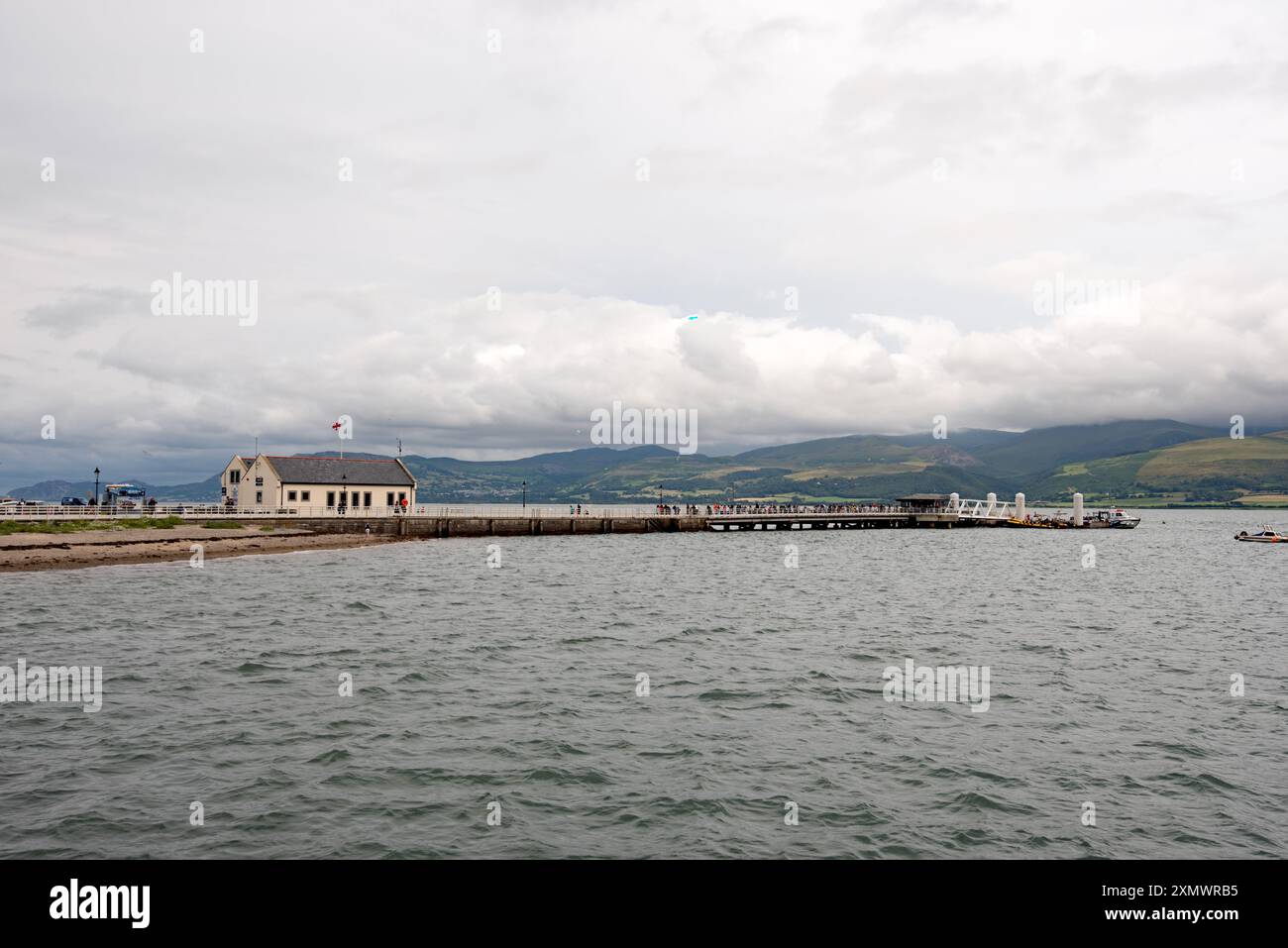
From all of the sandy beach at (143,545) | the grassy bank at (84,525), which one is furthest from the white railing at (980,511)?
the grassy bank at (84,525)

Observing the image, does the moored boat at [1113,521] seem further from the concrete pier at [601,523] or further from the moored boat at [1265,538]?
the moored boat at [1265,538]

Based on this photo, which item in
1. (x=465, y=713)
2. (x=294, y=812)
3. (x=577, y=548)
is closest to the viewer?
(x=294, y=812)

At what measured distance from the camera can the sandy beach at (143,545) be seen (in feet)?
190

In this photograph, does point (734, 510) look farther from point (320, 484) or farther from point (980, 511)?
point (320, 484)

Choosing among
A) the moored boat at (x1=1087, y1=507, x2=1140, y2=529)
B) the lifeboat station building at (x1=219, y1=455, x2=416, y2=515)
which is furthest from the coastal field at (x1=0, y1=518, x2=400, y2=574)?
the moored boat at (x1=1087, y1=507, x2=1140, y2=529)

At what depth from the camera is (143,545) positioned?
68688 mm

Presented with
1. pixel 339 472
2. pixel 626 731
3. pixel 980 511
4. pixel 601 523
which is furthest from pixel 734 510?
pixel 626 731

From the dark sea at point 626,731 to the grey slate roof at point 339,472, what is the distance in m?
57.9

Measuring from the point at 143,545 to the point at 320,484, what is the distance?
3702cm

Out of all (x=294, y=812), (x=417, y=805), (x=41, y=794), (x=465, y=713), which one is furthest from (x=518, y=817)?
(x=41, y=794)

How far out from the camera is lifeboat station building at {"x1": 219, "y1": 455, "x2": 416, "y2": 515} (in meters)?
103
